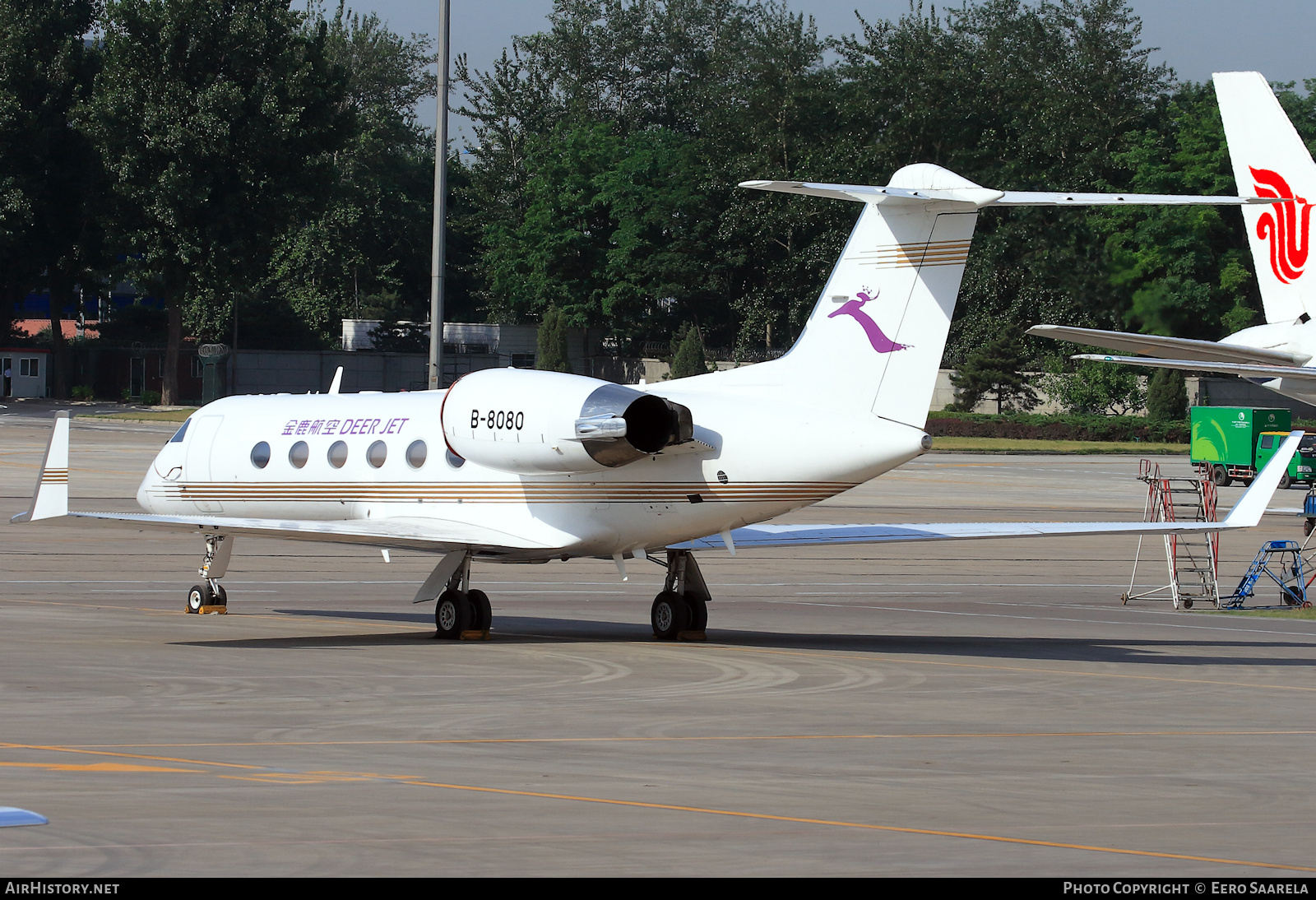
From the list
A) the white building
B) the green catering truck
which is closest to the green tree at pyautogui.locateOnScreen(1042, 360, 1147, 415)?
the green catering truck

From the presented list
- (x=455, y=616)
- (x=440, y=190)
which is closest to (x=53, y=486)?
(x=455, y=616)

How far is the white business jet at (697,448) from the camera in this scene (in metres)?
18.5

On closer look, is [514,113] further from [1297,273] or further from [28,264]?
[1297,273]

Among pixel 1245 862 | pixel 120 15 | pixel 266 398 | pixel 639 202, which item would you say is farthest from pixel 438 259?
pixel 639 202

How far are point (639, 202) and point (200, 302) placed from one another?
92.1 ft

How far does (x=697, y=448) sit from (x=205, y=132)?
76743 millimetres

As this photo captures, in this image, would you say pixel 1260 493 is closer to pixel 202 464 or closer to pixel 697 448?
pixel 697 448

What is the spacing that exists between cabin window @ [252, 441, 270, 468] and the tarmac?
7.15 ft

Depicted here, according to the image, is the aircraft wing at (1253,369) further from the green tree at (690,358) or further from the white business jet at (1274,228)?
the green tree at (690,358)

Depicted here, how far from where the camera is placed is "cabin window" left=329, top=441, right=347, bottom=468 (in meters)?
22.4

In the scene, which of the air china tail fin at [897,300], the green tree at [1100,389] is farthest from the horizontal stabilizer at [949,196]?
the green tree at [1100,389]

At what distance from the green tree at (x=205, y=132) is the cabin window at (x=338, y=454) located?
232ft

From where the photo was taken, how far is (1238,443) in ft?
182

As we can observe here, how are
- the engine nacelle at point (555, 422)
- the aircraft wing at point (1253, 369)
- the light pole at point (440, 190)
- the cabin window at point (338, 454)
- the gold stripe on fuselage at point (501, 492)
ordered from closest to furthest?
the gold stripe on fuselage at point (501, 492)
the engine nacelle at point (555, 422)
the cabin window at point (338, 454)
the aircraft wing at point (1253, 369)
the light pole at point (440, 190)
